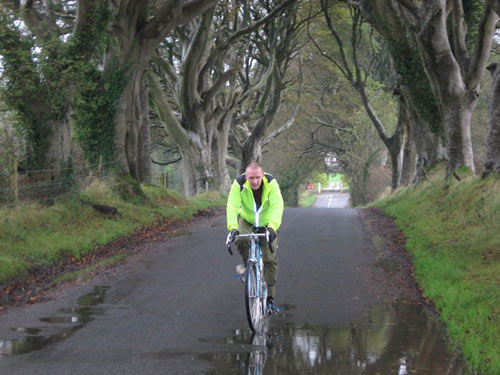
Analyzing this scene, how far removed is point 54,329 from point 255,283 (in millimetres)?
2337

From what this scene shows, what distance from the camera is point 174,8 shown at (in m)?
19.1

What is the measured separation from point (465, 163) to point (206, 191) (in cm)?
1420

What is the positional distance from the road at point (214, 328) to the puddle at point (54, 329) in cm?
1

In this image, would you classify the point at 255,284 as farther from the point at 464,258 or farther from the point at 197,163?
the point at 197,163

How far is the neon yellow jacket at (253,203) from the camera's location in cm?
820

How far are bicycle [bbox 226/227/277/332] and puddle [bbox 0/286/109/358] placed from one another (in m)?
2.02

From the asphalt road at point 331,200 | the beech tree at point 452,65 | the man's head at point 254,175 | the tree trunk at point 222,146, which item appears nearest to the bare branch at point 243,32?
the beech tree at point 452,65

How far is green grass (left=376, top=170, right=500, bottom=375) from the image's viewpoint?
7.16 metres

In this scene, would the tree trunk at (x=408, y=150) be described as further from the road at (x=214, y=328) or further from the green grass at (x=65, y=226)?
the road at (x=214, y=328)

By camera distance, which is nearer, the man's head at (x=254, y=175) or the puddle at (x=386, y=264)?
the man's head at (x=254, y=175)

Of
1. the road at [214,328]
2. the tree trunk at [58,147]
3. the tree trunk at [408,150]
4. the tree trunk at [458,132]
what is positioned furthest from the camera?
the tree trunk at [408,150]

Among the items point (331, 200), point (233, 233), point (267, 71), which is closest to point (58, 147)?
point (233, 233)

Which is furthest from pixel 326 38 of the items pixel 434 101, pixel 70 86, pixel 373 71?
pixel 70 86

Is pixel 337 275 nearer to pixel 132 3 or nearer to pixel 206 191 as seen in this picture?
pixel 132 3
